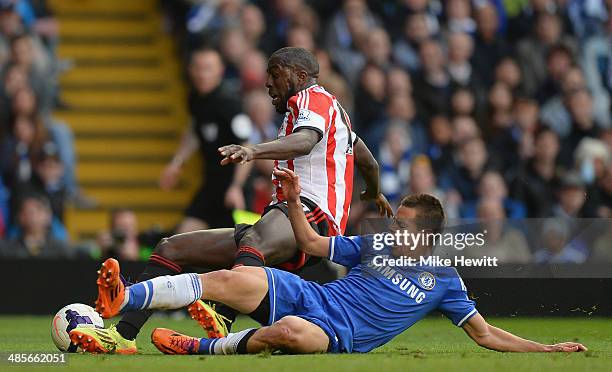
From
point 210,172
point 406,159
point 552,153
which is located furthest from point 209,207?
point 552,153

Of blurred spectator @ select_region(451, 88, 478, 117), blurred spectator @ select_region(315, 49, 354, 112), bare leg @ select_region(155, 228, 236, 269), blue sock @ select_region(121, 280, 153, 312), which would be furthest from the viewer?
blurred spectator @ select_region(451, 88, 478, 117)

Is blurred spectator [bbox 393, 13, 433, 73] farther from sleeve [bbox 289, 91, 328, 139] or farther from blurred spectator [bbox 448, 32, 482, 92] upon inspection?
sleeve [bbox 289, 91, 328, 139]

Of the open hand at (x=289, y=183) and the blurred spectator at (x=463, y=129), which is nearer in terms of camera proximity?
the open hand at (x=289, y=183)

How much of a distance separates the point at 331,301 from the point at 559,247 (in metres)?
3.38

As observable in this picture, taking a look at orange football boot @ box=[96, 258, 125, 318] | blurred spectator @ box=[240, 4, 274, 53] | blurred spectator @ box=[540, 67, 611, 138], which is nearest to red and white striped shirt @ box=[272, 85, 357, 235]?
orange football boot @ box=[96, 258, 125, 318]

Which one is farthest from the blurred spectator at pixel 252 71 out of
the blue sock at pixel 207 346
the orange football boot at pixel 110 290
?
the orange football boot at pixel 110 290

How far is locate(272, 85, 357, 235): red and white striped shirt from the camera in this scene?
873 cm

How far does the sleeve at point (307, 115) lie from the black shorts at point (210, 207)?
4.94 metres

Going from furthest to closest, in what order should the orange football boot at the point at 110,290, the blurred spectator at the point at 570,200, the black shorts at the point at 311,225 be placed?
the blurred spectator at the point at 570,200 < the black shorts at the point at 311,225 < the orange football boot at the point at 110,290

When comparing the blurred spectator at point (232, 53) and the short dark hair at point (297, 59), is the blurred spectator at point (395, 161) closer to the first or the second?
the blurred spectator at point (232, 53)

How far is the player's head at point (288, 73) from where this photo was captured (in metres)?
8.92

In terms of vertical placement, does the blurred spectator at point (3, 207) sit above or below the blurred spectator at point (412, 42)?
below

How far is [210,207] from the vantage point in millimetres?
13781

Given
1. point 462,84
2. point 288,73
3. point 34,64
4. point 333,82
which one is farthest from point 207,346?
point 462,84
